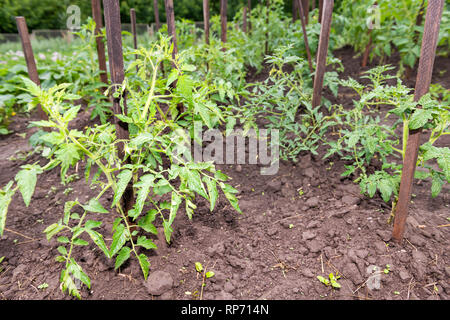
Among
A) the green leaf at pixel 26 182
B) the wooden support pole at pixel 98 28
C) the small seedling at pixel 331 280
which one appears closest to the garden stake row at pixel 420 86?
the small seedling at pixel 331 280

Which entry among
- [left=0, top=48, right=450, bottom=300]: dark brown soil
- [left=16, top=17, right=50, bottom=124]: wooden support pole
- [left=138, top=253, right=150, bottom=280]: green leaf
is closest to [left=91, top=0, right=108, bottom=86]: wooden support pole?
[left=16, top=17, right=50, bottom=124]: wooden support pole

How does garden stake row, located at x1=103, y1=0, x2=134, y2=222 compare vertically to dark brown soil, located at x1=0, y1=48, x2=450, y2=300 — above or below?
above

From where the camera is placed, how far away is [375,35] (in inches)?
145

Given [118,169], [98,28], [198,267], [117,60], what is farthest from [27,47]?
[198,267]

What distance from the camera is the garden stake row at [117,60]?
135 cm

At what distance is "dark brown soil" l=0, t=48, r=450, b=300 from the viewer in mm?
1418

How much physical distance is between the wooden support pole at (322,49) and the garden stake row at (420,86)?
2.85 ft

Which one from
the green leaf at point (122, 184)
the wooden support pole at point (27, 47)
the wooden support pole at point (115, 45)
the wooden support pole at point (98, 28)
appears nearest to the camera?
the green leaf at point (122, 184)

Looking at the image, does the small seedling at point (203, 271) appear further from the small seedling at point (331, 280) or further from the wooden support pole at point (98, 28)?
the wooden support pole at point (98, 28)

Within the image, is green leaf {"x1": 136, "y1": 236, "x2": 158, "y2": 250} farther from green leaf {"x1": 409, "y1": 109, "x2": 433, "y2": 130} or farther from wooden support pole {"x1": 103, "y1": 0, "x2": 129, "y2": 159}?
green leaf {"x1": 409, "y1": 109, "x2": 433, "y2": 130}

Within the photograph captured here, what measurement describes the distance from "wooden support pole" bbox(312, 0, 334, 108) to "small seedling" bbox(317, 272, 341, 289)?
129cm
